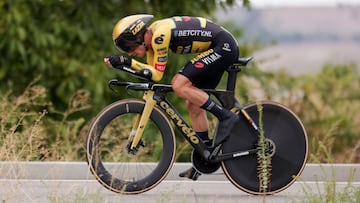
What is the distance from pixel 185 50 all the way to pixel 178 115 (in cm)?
55

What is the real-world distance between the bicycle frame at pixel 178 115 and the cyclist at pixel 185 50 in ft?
0.35

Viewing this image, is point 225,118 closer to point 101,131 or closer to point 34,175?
point 101,131

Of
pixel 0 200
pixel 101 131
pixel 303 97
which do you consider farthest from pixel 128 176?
pixel 303 97

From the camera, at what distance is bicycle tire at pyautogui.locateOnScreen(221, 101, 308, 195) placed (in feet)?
29.1

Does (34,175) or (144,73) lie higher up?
(144,73)

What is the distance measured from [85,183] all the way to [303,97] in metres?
7.75

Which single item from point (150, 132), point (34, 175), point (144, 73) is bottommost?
point (34, 175)

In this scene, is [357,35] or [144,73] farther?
[357,35]

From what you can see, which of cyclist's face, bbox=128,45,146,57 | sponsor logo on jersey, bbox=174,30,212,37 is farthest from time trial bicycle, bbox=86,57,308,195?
sponsor logo on jersey, bbox=174,30,212,37

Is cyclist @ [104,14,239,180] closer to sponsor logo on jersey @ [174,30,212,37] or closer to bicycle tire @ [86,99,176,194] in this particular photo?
sponsor logo on jersey @ [174,30,212,37]

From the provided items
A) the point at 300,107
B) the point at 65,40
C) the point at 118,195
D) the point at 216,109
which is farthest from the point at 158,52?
the point at 300,107

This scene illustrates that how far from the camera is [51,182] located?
9.38 metres

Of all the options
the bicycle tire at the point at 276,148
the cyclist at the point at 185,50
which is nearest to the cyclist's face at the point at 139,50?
the cyclist at the point at 185,50

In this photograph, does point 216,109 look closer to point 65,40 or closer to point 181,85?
point 181,85
